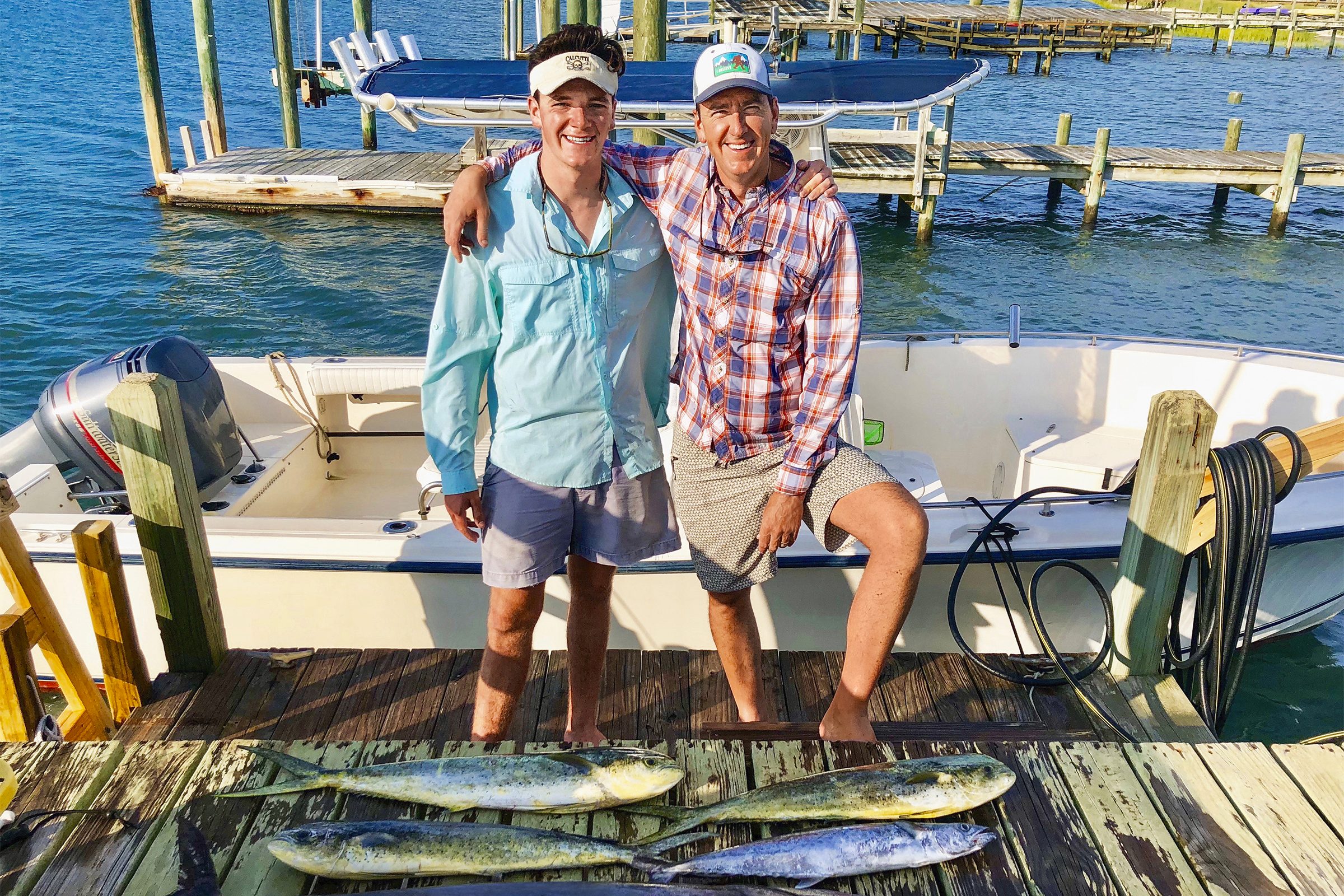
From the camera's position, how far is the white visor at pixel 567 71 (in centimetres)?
249

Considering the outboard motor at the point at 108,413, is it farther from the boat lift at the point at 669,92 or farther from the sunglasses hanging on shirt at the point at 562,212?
the sunglasses hanging on shirt at the point at 562,212

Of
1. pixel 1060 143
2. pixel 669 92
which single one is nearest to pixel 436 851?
pixel 669 92

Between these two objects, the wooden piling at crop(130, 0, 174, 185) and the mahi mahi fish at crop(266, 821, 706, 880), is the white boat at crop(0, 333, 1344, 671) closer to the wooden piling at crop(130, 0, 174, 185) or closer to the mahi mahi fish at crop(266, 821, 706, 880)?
the mahi mahi fish at crop(266, 821, 706, 880)

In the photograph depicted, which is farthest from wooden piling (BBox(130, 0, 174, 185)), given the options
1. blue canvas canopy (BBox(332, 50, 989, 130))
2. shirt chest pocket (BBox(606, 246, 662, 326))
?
shirt chest pocket (BBox(606, 246, 662, 326))

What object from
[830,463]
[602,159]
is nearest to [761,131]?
[602,159]

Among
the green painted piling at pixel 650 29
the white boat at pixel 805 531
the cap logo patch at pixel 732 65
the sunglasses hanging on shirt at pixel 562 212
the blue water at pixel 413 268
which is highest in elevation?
the green painted piling at pixel 650 29

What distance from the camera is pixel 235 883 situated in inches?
81.7

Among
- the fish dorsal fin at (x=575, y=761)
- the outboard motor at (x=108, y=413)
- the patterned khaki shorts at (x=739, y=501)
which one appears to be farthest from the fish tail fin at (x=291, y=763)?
the outboard motor at (x=108, y=413)

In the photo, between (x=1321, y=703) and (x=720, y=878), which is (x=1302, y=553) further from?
(x=720, y=878)

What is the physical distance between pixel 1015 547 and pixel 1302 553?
1487mm

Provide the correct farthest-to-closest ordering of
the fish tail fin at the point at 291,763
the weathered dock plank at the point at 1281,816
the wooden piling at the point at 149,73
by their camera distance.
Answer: the wooden piling at the point at 149,73
the fish tail fin at the point at 291,763
the weathered dock plank at the point at 1281,816

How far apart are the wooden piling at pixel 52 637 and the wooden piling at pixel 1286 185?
16471 mm

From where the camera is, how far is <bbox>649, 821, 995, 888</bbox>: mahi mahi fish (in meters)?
2.06

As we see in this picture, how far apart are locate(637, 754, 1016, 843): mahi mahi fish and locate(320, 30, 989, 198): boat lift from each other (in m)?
3.43
